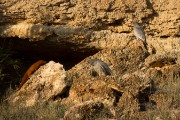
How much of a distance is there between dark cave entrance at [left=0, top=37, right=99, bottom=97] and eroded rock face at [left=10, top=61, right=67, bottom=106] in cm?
142

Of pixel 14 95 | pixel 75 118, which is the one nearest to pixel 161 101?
pixel 75 118

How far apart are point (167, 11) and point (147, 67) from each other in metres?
1.77

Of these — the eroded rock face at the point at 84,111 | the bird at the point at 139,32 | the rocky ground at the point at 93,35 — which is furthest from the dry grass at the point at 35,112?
the bird at the point at 139,32

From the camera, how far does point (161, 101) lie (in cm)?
678

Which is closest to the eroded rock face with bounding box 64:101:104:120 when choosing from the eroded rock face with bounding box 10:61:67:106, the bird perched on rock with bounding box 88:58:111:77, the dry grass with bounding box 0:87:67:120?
the dry grass with bounding box 0:87:67:120

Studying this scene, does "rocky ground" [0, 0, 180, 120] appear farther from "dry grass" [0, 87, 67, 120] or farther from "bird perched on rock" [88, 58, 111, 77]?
"dry grass" [0, 87, 67, 120]

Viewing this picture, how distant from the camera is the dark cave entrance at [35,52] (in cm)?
1012

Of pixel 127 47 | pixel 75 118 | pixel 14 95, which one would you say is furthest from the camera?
pixel 127 47

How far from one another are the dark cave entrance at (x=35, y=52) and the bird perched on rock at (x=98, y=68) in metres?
1.63

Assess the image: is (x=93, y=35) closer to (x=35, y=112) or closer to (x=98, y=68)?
(x=98, y=68)

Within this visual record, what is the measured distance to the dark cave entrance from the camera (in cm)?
1012

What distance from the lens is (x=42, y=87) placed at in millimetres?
8039

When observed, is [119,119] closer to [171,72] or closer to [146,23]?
[171,72]

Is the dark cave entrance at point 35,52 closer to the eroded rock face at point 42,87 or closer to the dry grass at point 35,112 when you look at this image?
the eroded rock face at point 42,87
